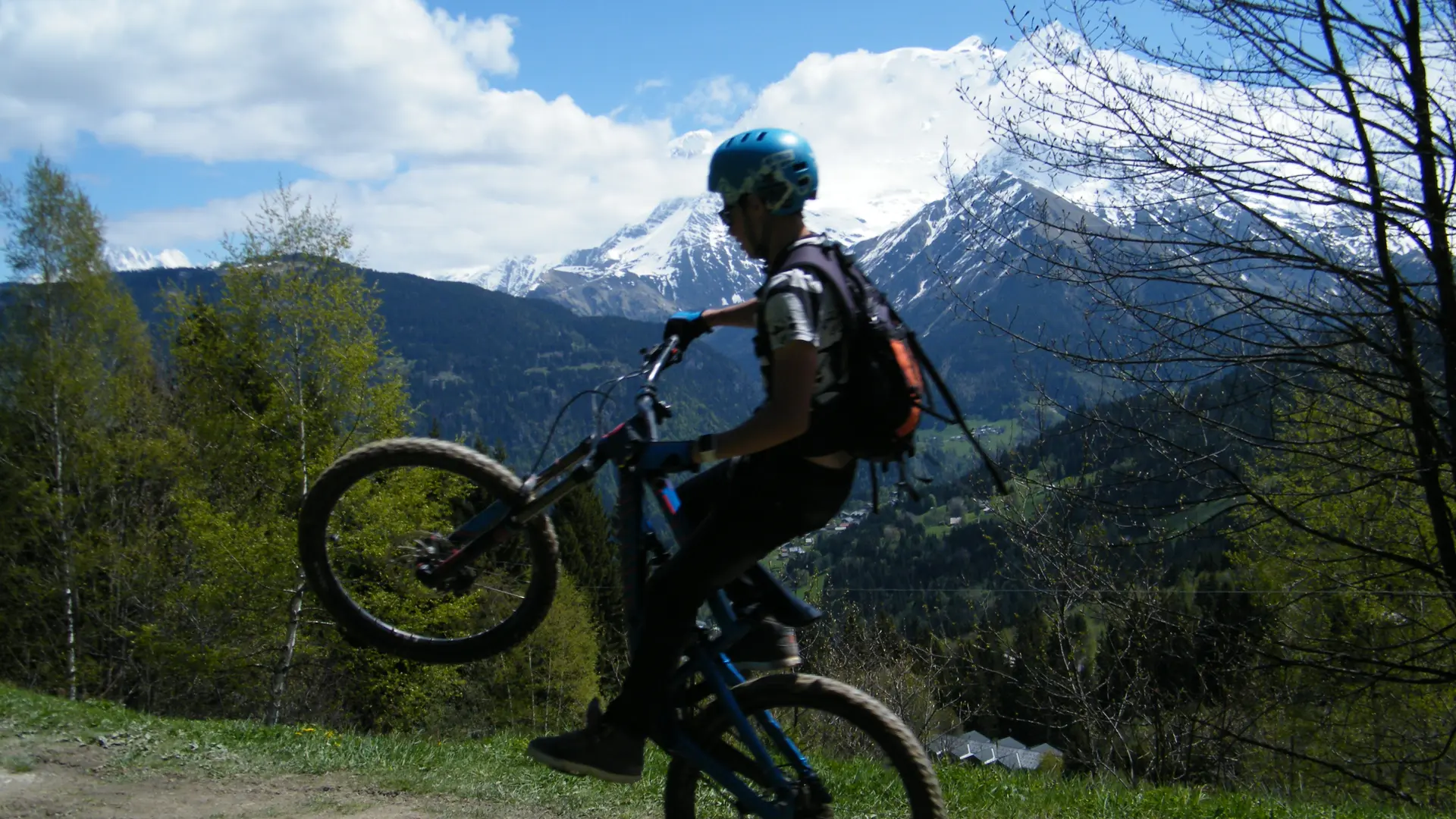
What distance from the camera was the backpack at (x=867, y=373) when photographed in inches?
124

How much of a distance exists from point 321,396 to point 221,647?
5876mm

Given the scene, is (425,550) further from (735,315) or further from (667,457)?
(735,315)

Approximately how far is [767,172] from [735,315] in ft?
2.25

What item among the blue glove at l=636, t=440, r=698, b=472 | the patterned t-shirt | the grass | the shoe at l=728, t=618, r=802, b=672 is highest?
the patterned t-shirt

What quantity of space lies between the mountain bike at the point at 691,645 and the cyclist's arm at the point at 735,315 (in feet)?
0.75

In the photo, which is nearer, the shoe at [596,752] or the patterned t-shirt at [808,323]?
the patterned t-shirt at [808,323]

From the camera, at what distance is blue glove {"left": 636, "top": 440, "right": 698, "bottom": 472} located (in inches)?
135

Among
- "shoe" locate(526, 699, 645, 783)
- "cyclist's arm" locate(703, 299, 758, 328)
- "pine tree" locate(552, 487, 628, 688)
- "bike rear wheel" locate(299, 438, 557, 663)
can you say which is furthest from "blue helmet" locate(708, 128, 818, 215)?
"pine tree" locate(552, 487, 628, 688)

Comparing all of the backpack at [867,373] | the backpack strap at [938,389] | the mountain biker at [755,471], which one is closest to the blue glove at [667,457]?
the mountain biker at [755,471]

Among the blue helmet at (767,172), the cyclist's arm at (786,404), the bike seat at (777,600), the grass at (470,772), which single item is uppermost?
the blue helmet at (767,172)

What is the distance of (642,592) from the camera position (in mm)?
3707

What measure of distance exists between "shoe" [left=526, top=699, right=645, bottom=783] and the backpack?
1.35 meters

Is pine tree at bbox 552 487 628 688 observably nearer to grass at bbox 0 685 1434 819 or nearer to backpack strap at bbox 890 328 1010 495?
grass at bbox 0 685 1434 819

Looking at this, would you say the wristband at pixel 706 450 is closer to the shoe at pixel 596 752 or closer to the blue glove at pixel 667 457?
the blue glove at pixel 667 457
